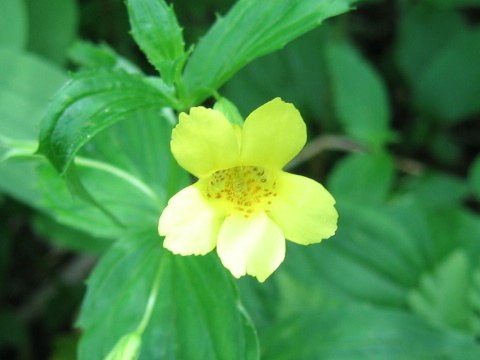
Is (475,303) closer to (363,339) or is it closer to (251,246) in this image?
(363,339)

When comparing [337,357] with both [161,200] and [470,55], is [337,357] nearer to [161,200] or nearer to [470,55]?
[161,200]

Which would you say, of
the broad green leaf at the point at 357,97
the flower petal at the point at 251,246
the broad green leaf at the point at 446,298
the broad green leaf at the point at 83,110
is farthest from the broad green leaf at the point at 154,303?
the broad green leaf at the point at 357,97

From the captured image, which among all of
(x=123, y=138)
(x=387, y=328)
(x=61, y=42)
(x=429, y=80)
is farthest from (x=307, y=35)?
(x=387, y=328)

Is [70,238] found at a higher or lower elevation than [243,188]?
lower

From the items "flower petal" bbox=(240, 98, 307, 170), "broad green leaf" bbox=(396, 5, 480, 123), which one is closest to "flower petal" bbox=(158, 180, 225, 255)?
"flower petal" bbox=(240, 98, 307, 170)

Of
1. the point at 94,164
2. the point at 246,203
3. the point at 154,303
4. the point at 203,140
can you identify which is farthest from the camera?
the point at 94,164

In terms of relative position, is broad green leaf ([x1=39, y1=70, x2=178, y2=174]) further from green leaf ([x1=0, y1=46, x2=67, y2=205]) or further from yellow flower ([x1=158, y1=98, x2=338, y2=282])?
green leaf ([x1=0, y1=46, x2=67, y2=205])

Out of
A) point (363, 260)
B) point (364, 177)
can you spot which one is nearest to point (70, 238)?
point (363, 260)
